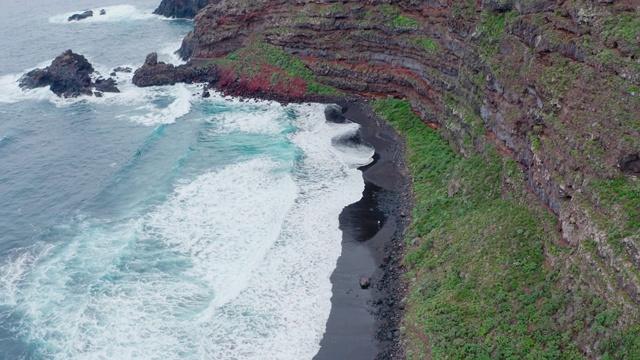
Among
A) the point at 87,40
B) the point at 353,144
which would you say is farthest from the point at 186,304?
the point at 87,40

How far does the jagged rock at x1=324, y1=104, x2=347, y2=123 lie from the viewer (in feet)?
179

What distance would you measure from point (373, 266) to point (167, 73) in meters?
45.6

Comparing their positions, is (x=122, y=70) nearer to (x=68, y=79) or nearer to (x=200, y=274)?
(x=68, y=79)

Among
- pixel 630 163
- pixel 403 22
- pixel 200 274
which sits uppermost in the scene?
pixel 630 163

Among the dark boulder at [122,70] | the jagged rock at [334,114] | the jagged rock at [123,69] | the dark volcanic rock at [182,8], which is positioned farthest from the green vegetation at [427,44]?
the dark volcanic rock at [182,8]

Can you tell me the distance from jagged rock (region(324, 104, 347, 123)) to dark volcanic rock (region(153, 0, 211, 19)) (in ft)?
165

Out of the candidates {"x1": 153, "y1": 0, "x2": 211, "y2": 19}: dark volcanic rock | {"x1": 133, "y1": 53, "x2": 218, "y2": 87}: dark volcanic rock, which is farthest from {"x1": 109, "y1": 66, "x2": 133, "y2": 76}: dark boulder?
{"x1": 153, "y1": 0, "x2": 211, "y2": 19}: dark volcanic rock

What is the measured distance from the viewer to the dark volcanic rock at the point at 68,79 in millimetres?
67125

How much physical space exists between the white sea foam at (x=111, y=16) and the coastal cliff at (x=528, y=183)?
73772 mm

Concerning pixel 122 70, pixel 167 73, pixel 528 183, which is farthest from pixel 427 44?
pixel 122 70

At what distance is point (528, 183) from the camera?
32.1 meters

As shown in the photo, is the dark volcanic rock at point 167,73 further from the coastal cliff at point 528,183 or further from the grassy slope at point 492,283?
the grassy slope at point 492,283

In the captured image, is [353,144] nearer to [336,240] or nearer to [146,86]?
[336,240]

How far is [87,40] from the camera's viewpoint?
90.1 meters
